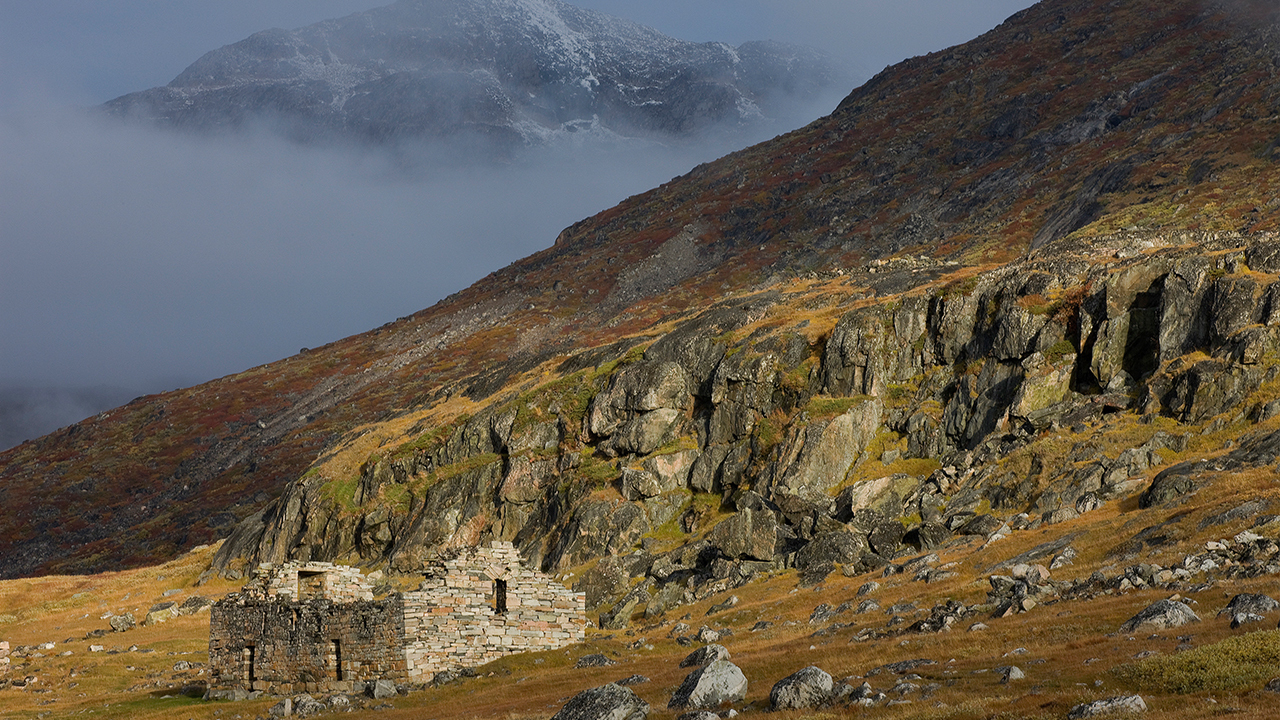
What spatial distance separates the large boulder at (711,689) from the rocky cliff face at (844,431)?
25056 mm

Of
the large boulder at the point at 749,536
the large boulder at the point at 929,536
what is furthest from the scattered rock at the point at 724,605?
the large boulder at the point at 929,536

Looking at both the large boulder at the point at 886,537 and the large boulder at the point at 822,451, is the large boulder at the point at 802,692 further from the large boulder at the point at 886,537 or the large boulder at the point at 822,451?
the large boulder at the point at 822,451

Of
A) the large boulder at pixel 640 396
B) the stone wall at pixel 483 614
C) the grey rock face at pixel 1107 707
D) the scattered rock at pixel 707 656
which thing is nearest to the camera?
the grey rock face at pixel 1107 707

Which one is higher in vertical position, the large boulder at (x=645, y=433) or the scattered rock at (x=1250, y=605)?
the large boulder at (x=645, y=433)

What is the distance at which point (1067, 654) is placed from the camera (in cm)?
1912

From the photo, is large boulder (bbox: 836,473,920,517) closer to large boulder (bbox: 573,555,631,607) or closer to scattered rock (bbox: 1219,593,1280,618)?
large boulder (bbox: 573,555,631,607)

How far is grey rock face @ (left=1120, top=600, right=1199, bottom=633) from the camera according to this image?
794 inches

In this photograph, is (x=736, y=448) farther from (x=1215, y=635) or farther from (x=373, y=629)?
(x=1215, y=635)

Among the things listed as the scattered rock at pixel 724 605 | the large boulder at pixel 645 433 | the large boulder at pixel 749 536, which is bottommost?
the scattered rock at pixel 724 605

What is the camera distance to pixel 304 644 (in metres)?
34.0

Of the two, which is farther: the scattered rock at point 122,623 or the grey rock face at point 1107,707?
the scattered rock at point 122,623

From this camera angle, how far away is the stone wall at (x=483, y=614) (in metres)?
32.2

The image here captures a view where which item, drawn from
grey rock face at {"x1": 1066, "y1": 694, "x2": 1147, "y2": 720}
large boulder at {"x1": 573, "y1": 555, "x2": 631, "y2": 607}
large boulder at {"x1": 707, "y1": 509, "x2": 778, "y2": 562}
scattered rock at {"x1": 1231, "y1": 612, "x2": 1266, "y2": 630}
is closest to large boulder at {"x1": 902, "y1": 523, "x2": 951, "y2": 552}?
large boulder at {"x1": 707, "y1": 509, "x2": 778, "y2": 562}

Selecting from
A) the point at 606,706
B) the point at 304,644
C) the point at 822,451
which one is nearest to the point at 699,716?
the point at 606,706
